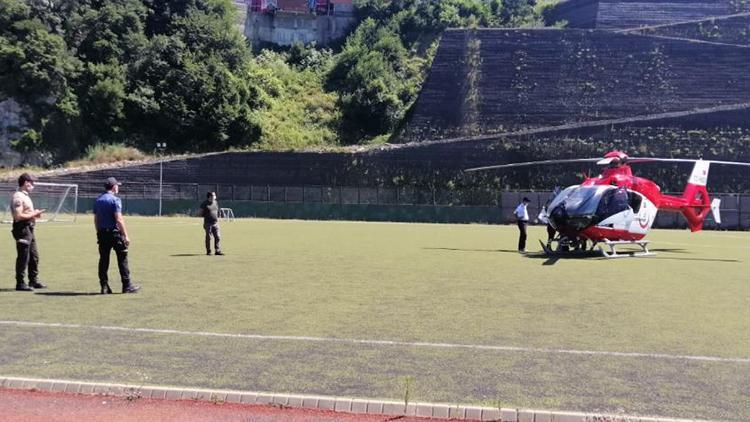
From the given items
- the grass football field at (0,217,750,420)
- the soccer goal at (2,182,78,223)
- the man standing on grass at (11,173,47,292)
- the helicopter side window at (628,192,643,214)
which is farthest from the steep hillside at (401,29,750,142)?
the man standing on grass at (11,173,47,292)

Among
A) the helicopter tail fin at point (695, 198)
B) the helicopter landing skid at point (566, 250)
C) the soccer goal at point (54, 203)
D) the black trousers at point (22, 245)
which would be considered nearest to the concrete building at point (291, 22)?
the soccer goal at point (54, 203)

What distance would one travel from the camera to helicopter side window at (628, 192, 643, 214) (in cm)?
2134

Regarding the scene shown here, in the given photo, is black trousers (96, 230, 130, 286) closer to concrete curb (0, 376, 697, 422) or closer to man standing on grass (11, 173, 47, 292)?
man standing on grass (11, 173, 47, 292)

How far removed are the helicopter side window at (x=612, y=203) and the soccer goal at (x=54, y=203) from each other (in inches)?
1167

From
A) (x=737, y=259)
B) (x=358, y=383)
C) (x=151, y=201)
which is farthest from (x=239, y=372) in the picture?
(x=151, y=201)

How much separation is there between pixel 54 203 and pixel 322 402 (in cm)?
4364

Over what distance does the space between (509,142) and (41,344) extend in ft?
166

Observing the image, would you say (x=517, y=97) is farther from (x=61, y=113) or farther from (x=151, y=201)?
(x=61, y=113)

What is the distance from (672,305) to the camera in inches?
432

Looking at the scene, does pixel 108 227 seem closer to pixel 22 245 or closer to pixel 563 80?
pixel 22 245

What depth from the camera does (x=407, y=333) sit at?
8.41 meters

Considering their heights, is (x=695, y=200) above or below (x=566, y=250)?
above

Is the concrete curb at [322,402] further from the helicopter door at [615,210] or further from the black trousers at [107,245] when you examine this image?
the helicopter door at [615,210]

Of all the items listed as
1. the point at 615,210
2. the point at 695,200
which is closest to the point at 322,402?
the point at 615,210
